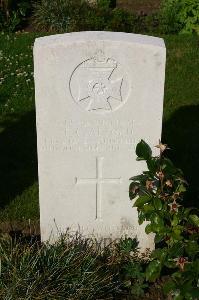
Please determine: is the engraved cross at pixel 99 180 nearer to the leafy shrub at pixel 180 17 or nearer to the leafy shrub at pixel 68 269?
the leafy shrub at pixel 68 269

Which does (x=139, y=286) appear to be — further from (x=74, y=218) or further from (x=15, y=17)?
(x=15, y=17)

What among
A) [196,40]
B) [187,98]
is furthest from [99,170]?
[196,40]

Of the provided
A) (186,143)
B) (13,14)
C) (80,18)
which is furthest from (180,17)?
(186,143)

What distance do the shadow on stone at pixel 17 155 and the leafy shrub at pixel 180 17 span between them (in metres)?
4.01

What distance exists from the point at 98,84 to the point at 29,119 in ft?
10.5

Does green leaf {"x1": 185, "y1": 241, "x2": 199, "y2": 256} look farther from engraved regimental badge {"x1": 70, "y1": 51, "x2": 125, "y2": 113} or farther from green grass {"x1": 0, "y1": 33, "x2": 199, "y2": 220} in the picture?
green grass {"x1": 0, "y1": 33, "x2": 199, "y2": 220}

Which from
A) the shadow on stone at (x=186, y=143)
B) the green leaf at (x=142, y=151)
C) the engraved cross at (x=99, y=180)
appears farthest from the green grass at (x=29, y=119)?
the green leaf at (x=142, y=151)

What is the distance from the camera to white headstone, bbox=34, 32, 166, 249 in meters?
4.32

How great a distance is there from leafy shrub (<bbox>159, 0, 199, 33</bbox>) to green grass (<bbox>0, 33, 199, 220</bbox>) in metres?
0.57

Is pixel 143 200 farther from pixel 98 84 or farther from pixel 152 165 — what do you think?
pixel 98 84

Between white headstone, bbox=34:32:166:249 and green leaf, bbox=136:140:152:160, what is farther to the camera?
green leaf, bbox=136:140:152:160

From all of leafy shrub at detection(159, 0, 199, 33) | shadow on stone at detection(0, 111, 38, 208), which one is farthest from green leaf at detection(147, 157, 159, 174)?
leafy shrub at detection(159, 0, 199, 33)

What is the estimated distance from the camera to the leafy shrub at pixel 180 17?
414 inches

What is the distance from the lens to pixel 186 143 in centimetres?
703
